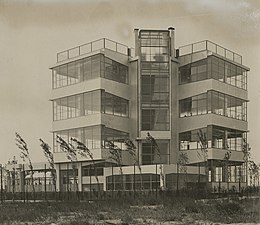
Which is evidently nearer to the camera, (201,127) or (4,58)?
(201,127)

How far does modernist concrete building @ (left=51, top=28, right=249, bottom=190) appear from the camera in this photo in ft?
9.04

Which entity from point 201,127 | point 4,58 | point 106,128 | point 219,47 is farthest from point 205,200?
point 4,58

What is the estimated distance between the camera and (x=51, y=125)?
10.0ft

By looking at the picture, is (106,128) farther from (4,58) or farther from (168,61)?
(4,58)

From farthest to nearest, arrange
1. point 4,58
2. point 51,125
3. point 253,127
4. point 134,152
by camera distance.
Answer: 1. point 4,58
2. point 51,125
3. point 134,152
4. point 253,127

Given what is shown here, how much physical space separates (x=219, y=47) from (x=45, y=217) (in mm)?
1579

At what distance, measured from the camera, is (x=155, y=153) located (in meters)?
2.82

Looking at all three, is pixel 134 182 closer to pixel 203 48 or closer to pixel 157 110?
pixel 157 110

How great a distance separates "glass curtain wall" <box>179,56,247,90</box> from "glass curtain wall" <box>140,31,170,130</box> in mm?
124

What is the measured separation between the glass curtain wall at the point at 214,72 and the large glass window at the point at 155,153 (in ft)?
1.34

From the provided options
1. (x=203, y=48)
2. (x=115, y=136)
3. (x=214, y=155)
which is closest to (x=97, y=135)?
(x=115, y=136)

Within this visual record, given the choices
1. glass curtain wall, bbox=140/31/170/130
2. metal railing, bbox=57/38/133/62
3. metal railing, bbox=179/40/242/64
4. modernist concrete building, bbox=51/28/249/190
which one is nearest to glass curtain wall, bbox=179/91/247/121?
modernist concrete building, bbox=51/28/249/190

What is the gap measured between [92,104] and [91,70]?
0.22 meters

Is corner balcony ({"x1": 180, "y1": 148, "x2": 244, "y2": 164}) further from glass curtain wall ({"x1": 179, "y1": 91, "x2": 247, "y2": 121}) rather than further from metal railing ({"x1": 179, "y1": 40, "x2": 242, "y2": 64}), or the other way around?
metal railing ({"x1": 179, "y1": 40, "x2": 242, "y2": 64})
